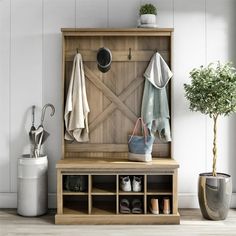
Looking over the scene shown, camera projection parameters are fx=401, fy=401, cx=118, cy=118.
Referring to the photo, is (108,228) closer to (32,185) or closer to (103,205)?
(103,205)

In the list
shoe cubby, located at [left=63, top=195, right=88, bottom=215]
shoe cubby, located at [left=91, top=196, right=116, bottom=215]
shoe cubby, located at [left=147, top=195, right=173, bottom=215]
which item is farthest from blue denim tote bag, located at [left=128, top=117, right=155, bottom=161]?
shoe cubby, located at [left=63, top=195, right=88, bottom=215]

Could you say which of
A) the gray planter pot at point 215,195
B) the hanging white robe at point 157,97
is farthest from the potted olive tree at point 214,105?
the hanging white robe at point 157,97

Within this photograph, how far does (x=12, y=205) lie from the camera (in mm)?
4109

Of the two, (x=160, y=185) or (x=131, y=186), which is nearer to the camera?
(x=131, y=186)

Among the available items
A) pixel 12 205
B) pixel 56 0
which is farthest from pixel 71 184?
pixel 56 0

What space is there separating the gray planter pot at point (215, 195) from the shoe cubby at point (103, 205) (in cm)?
85

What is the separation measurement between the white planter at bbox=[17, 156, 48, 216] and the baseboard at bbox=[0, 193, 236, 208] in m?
0.30

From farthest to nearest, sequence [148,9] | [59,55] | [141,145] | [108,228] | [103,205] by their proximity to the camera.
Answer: [59,55] → [103,205] → [148,9] → [141,145] → [108,228]

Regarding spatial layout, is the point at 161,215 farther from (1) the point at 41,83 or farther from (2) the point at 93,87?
(1) the point at 41,83

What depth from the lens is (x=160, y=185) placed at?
13.1 feet

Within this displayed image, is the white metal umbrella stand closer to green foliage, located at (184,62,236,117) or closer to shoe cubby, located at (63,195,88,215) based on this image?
shoe cubby, located at (63,195,88,215)

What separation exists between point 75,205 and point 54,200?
286mm

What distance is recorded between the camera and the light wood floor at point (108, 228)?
333 centimetres

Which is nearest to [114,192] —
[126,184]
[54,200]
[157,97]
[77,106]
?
[126,184]
